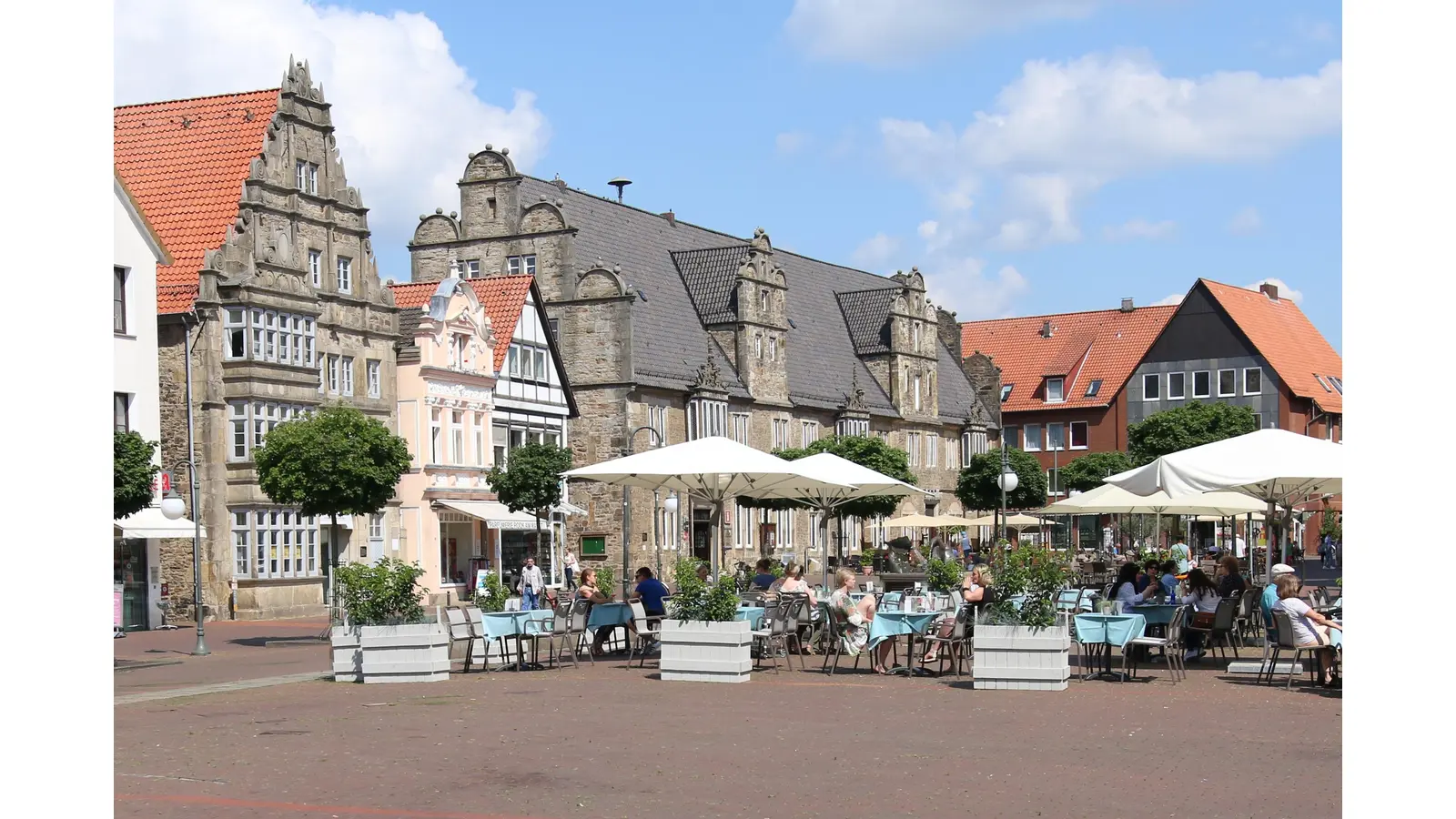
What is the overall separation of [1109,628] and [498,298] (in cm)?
3502

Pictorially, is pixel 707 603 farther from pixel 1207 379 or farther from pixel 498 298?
pixel 1207 379

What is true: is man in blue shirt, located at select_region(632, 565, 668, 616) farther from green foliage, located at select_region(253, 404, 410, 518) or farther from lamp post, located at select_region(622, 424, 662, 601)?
lamp post, located at select_region(622, 424, 662, 601)

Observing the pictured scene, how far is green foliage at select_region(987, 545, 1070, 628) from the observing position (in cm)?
1755

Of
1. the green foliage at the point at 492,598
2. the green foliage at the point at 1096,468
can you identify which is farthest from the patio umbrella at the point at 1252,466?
the green foliage at the point at 1096,468

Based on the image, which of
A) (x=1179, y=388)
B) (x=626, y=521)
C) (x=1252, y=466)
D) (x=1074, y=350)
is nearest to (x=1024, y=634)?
(x=1252, y=466)

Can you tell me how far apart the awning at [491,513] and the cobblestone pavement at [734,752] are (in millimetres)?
28093

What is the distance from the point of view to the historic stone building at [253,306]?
38.2 metres

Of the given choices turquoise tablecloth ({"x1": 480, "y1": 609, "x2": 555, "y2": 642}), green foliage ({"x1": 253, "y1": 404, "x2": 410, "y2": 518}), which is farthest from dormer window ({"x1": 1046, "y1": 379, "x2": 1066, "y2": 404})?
turquoise tablecloth ({"x1": 480, "y1": 609, "x2": 555, "y2": 642})

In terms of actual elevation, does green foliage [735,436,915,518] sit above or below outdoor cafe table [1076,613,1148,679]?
above

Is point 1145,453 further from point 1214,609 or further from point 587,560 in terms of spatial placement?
point 1214,609

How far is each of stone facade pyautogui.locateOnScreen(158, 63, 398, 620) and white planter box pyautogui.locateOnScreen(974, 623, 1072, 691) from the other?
24090mm

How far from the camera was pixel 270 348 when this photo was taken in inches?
1545

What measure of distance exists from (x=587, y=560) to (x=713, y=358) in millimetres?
9718

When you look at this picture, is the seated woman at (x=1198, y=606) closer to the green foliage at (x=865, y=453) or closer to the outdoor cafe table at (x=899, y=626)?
the outdoor cafe table at (x=899, y=626)
